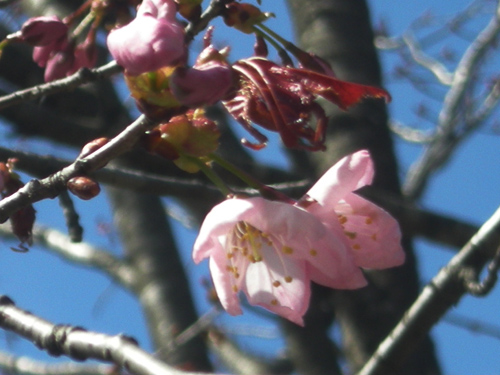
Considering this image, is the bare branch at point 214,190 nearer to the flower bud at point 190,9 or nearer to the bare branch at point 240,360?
the flower bud at point 190,9

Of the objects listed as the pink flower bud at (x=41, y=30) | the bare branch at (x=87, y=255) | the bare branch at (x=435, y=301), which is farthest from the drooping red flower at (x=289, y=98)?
the bare branch at (x=87, y=255)

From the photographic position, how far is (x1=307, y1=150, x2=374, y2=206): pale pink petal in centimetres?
97

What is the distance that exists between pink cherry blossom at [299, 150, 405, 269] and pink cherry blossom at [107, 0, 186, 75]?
0.28 m

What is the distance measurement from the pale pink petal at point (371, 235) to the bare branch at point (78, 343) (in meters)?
0.33

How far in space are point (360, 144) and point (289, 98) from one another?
1.44 metres

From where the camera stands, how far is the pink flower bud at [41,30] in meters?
1.10

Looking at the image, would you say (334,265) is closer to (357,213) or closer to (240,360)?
(357,213)

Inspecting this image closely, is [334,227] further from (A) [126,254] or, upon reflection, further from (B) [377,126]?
(A) [126,254]

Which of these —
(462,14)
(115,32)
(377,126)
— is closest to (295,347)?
(377,126)

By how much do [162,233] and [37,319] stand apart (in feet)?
6.98

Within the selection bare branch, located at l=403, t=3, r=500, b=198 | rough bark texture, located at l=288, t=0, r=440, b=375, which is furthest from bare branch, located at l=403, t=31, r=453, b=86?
rough bark texture, located at l=288, t=0, r=440, b=375

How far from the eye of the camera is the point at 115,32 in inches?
31.4

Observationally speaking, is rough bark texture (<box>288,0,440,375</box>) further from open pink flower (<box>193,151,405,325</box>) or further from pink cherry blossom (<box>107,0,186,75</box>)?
pink cherry blossom (<box>107,0,186,75</box>)

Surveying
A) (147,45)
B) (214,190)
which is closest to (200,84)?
(147,45)
